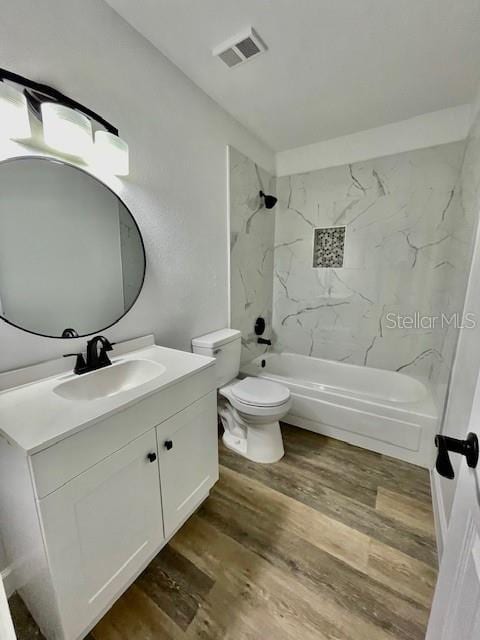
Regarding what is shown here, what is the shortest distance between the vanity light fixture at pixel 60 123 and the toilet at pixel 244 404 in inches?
45.7

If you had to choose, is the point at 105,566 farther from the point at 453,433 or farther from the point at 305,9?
the point at 305,9

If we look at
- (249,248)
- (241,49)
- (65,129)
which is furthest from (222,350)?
(241,49)

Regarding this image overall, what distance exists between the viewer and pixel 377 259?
2.33m

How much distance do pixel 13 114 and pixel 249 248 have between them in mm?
1744

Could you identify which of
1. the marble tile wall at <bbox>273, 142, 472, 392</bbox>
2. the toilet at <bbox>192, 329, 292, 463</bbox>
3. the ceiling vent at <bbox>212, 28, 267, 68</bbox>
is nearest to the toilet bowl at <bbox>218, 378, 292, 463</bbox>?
the toilet at <bbox>192, 329, 292, 463</bbox>

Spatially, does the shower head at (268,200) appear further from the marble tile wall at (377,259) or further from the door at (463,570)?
the door at (463,570)

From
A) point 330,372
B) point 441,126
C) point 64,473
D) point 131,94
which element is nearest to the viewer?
point 64,473

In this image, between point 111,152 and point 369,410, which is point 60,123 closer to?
point 111,152

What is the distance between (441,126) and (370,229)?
2.67 ft

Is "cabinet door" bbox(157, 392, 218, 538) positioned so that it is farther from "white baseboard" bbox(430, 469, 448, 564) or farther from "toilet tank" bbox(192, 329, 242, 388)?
"white baseboard" bbox(430, 469, 448, 564)

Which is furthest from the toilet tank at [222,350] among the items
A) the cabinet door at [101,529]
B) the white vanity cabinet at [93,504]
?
the cabinet door at [101,529]

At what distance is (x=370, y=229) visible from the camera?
7.65 ft

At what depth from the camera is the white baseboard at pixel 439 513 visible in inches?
47.1

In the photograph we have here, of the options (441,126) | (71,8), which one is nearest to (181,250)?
(71,8)
